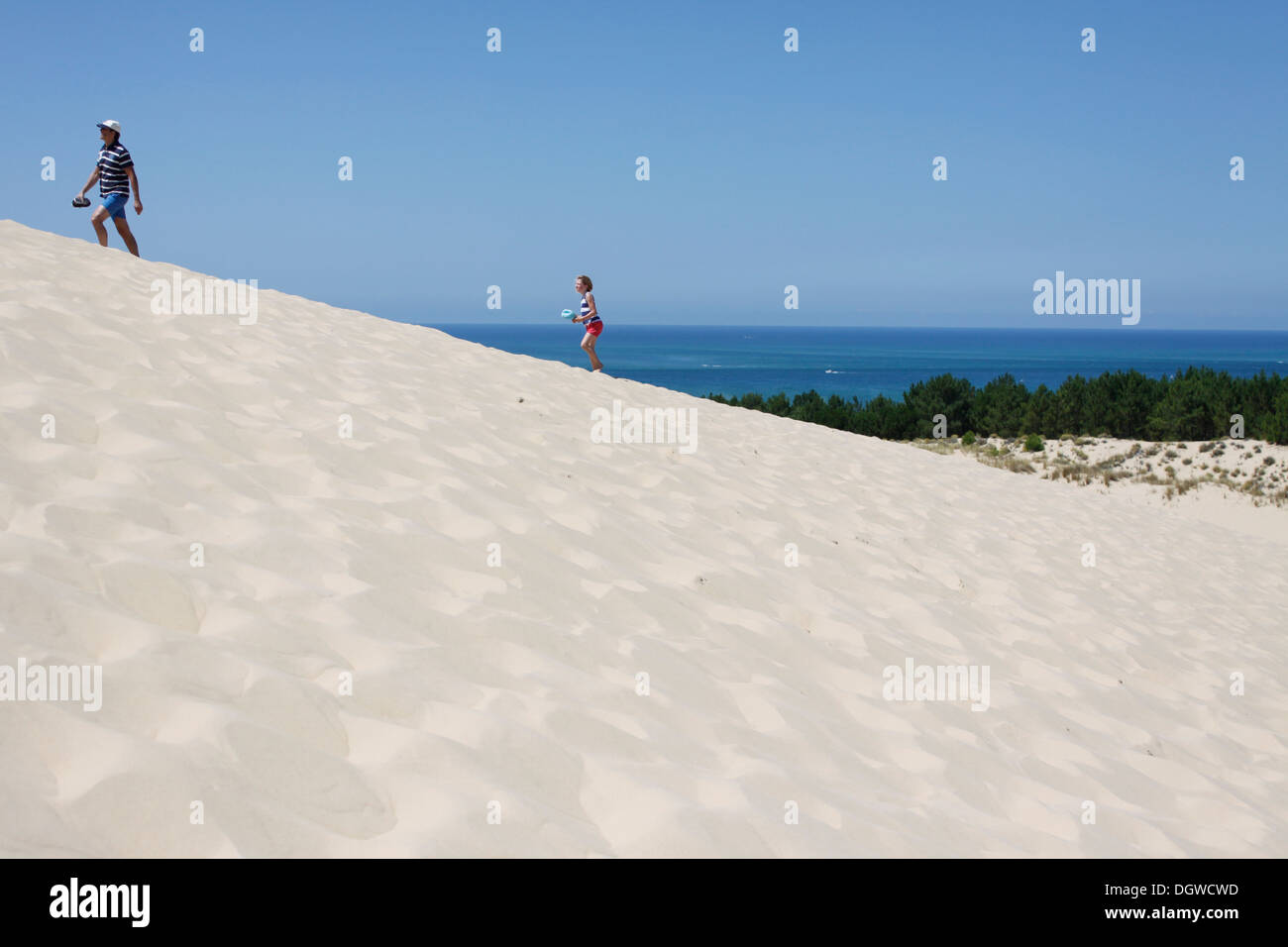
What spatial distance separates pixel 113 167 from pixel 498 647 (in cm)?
925

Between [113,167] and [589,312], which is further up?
[113,167]

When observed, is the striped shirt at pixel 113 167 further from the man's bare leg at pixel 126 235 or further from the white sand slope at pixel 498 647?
the white sand slope at pixel 498 647

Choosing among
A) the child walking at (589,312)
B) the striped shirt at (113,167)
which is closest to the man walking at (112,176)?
Result: the striped shirt at (113,167)

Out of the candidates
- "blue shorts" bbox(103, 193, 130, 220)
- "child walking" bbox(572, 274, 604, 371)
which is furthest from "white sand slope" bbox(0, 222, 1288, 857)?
"child walking" bbox(572, 274, 604, 371)

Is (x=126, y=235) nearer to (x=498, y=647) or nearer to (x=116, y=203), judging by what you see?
(x=116, y=203)

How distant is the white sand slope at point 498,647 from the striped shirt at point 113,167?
3.52m

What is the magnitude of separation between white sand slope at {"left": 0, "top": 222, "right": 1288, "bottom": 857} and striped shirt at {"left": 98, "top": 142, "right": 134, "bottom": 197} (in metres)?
3.52

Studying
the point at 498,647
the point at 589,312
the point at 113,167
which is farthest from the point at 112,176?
the point at 498,647

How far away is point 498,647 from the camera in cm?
313

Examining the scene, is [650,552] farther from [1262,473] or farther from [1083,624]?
[1262,473]
